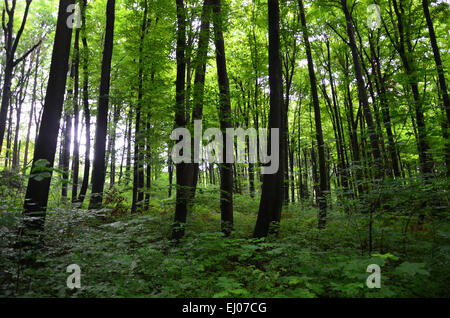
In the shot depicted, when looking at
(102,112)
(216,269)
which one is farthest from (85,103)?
(216,269)

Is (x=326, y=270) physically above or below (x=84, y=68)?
below

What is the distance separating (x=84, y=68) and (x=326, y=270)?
14.3 m

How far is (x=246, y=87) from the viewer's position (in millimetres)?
16297

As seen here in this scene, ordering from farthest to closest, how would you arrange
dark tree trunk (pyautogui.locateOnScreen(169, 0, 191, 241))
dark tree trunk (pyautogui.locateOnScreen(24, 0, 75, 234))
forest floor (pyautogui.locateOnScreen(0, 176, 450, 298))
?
dark tree trunk (pyautogui.locateOnScreen(169, 0, 191, 241))
dark tree trunk (pyautogui.locateOnScreen(24, 0, 75, 234))
forest floor (pyautogui.locateOnScreen(0, 176, 450, 298))

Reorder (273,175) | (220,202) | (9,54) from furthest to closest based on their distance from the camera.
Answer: (9,54)
(220,202)
(273,175)

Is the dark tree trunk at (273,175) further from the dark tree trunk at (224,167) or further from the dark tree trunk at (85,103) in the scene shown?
the dark tree trunk at (85,103)

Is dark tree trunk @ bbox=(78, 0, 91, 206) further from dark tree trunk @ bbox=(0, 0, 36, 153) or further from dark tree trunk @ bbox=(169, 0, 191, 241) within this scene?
dark tree trunk @ bbox=(169, 0, 191, 241)

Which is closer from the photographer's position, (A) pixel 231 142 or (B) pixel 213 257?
(B) pixel 213 257

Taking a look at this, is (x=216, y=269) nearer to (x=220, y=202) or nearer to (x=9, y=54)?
(x=220, y=202)

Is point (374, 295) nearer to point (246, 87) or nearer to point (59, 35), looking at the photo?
point (59, 35)

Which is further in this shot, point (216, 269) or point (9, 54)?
point (9, 54)

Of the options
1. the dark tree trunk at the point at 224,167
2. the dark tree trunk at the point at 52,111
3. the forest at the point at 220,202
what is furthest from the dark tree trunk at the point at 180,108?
the dark tree trunk at the point at 52,111

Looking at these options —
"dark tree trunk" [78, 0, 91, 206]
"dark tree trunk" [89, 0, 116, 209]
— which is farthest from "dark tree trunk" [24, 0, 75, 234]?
"dark tree trunk" [78, 0, 91, 206]
